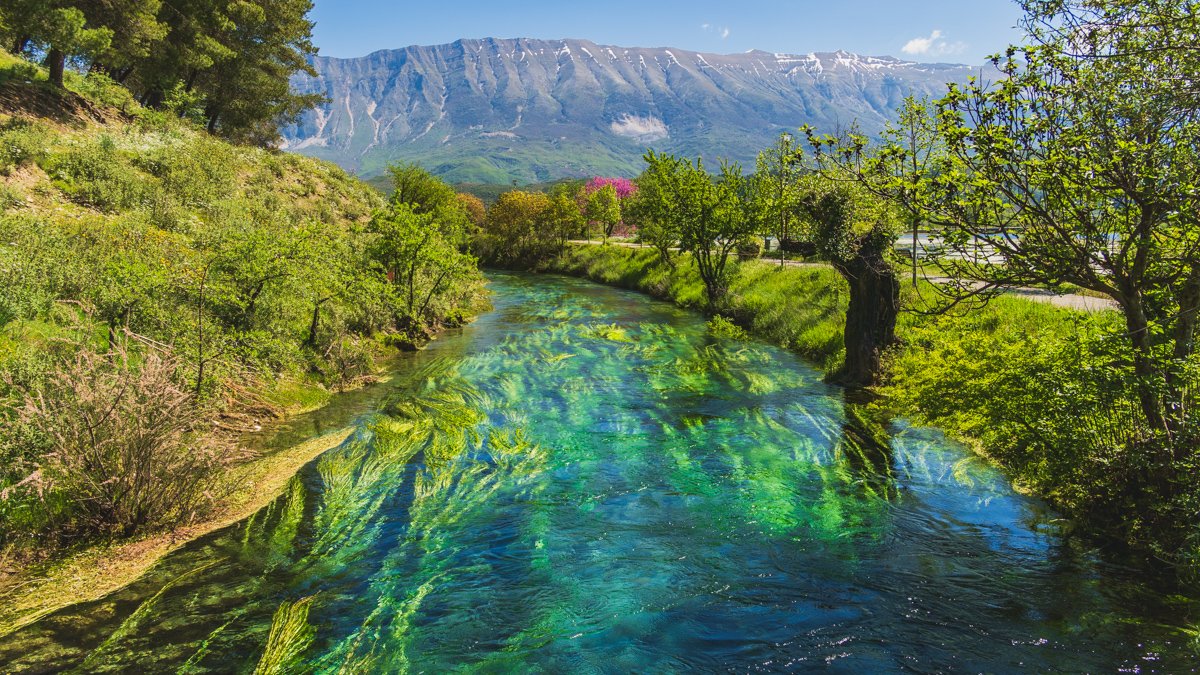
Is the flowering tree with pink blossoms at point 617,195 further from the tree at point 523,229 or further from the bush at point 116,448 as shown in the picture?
the bush at point 116,448

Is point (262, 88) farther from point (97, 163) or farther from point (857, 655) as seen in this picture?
point (857, 655)

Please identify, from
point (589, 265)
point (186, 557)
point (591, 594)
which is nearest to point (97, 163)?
point (186, 557)

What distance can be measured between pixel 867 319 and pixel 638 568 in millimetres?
11479

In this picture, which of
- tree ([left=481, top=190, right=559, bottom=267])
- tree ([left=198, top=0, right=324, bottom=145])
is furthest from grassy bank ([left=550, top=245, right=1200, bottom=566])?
tree ([left=481, top=190, right=559, bottom=267])

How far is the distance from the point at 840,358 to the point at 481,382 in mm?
11088

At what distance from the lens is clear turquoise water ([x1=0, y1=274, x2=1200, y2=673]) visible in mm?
6402

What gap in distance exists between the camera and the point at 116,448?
314 inches

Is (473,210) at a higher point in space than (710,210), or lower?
higher

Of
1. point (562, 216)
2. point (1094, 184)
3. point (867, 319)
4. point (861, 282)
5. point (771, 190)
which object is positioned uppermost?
point (562, 216)

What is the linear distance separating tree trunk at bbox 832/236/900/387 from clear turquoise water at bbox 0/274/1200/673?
9.76ft

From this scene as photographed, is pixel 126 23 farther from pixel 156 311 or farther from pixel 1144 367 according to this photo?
pixel 1144 367

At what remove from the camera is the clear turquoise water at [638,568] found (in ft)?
21.0

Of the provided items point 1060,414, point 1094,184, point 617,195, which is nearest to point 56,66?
point 1094,184

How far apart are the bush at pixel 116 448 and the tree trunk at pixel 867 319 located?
605 inches
